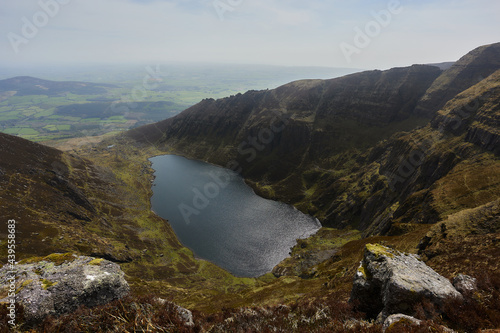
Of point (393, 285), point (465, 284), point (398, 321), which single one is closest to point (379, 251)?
point (393, 285)

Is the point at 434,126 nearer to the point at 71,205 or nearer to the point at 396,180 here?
the point at 396,180

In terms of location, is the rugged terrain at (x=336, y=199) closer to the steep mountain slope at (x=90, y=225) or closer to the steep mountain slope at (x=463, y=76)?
the steep mountain slope at (x=90, y=225)

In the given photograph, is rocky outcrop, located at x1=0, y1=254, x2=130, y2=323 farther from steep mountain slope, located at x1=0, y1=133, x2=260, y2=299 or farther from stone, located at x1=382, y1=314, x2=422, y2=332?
steep mountain slope, located at x1=0, y1=133, x2=260, y2=299

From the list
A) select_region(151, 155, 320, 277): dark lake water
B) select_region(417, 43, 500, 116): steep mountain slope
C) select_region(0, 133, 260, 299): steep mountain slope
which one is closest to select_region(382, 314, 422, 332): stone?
select_region(0, 133, 260, 299): steep mountain slope

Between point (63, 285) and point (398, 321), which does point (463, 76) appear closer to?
point (398, 321)

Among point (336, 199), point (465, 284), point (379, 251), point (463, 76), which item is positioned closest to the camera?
point (465, 284)

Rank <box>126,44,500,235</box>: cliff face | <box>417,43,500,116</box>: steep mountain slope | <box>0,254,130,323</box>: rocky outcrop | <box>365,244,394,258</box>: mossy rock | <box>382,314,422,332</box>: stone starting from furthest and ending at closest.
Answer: <box>417,43,500,116</box>: steep mountain slope, <box>126,44,500,235</box>: cliff face, <box>365,244,394,258</box>: mossy rock, <box>0,254,130,323</box>: rocky outcrop, <box>382,314,422,332</box>: stone
